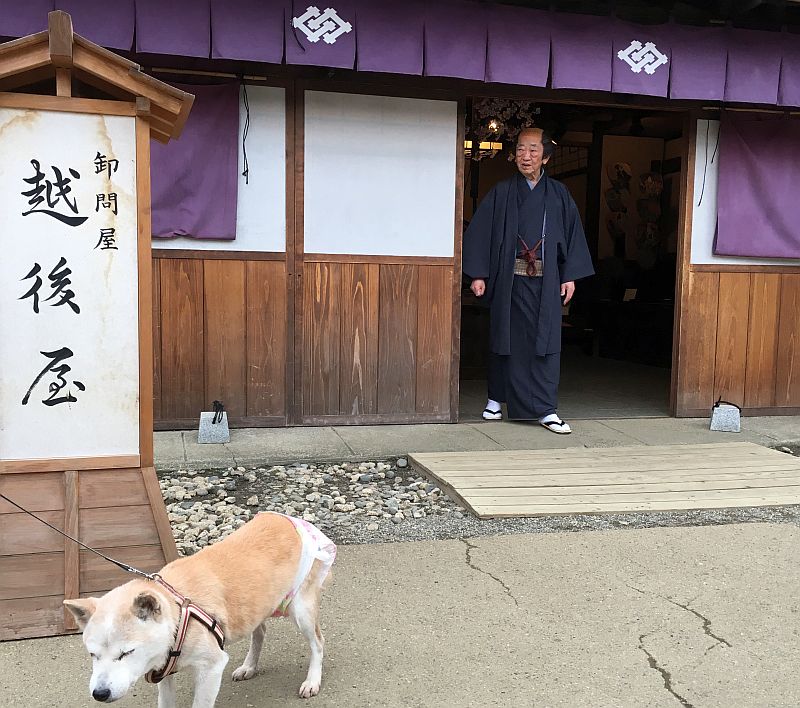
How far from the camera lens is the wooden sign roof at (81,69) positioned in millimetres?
2889

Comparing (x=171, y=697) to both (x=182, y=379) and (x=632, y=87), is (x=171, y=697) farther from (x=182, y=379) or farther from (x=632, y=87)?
(x=632, y=87)

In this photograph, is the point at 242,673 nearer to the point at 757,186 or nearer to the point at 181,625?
the point at 181,625

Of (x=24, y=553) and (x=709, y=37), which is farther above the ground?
(x=709, y=37)

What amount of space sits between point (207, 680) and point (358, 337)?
4174 mm

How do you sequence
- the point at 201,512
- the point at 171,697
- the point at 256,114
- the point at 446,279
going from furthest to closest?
the point at 446,279 → the point at 256,114 → the point at 201,512 → the point at 171,697

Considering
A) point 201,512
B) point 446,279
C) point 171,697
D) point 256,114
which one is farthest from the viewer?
point 446,279

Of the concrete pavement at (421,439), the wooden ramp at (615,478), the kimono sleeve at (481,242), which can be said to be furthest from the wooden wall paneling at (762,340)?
the kimono sleeve at (481,242)

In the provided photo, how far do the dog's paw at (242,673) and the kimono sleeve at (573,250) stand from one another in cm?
459

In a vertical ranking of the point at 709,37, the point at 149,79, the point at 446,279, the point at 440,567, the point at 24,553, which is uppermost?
the point at 709,37

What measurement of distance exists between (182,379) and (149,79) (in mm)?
3165

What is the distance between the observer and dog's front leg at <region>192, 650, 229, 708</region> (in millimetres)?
2113

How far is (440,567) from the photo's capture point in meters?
3.56

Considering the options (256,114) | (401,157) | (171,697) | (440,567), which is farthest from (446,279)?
(171,697)

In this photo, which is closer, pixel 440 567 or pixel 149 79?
pixel 149 79
